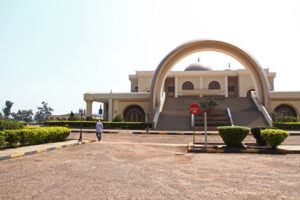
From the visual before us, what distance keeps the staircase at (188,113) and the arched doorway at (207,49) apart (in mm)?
1617

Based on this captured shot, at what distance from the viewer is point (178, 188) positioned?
4449 mm

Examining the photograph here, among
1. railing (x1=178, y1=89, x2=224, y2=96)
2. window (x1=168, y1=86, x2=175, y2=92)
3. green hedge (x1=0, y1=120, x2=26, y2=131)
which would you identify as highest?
window (x1=168, y1=86, x2=175, y2=92)

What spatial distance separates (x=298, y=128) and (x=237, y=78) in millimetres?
17358

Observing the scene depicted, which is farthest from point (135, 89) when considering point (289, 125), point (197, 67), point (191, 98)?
point (289, 125)

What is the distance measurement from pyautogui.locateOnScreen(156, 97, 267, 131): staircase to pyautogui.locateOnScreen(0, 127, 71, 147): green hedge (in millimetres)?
12261

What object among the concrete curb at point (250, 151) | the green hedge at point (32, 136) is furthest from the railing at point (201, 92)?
the concrete curb at point (250, 151)

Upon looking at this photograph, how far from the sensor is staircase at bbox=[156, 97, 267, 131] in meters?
23.3

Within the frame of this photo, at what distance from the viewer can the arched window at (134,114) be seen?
31219mm

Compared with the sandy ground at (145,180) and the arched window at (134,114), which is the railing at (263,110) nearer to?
the arched window at (134,114)

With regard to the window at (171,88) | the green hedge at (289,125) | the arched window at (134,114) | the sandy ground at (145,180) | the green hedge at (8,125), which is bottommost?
the sandy ground at (145,180)

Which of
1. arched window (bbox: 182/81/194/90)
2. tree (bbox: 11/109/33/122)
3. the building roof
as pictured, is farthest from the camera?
tree (bbox: 11/109/33/122)

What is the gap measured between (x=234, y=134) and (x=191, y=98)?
2164 cm

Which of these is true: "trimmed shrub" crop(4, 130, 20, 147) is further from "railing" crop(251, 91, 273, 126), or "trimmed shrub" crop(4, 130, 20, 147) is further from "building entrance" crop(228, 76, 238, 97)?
"building entrance" crop(228, 76, 238, 97)

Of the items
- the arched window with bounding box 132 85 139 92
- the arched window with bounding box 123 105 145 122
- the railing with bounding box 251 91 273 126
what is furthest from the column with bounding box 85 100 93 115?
the railing with bounding box 251 91 273 126
